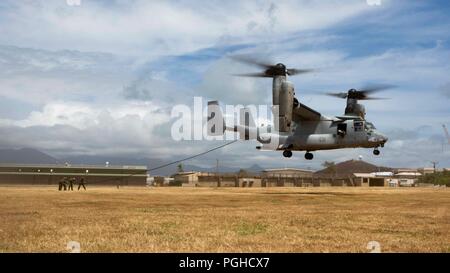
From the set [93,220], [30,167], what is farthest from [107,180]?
[93,220]

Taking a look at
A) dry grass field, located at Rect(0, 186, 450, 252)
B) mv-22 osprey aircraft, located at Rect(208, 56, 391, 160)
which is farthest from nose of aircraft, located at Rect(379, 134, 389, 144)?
dry grass field, located at Rect(0, 186, 450, 252)

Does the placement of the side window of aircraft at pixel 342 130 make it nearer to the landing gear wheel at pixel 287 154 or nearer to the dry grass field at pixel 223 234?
the landing gear wheel at pixel 287 154

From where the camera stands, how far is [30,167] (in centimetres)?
15525

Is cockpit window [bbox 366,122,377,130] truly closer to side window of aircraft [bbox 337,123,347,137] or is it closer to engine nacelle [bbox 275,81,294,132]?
side window of aircraft [bbox 337,123,347,137]

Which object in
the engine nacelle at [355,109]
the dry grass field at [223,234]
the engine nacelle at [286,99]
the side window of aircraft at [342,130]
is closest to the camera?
the dry grass field at [223,234]

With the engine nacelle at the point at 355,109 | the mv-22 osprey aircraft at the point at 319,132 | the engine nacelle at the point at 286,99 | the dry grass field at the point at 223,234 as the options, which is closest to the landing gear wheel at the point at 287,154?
the mv-22 osprey aircraft at the point at 319,132

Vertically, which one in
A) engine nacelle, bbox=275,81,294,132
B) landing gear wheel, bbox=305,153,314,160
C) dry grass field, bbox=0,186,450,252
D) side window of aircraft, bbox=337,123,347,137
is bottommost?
dry grass field, bbox=0,186,450,252

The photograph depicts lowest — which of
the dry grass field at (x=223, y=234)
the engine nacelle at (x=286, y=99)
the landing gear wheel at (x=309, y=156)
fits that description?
the dry grass field at (x=223, y=234)

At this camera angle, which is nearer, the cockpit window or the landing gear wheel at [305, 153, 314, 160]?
the cockpit window

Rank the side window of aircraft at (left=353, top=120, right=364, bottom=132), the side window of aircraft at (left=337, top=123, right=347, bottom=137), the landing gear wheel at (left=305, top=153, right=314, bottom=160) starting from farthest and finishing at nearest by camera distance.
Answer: the landing gear wheel at (left=305, top=153, right=314, bottom=160) → the side window of aircraft at (left=337, top=123, right=347, bottom=137) → the side window of aircraft at (left=353, top=120, right=364, bottom=132)

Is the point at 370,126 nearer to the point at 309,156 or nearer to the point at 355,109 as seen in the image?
the point at 355,109

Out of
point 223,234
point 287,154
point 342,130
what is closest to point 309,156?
point 287,154

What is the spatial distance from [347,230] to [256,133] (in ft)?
166

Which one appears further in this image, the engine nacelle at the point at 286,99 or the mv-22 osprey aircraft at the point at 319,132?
the mv-22 osprey aircraft at the point at 319,132
